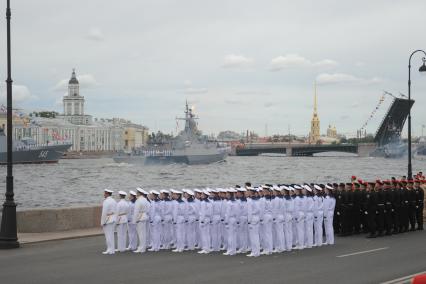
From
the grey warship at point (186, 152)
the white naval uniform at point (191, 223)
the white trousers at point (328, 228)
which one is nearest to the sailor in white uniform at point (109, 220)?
the white naval uniform at point (191, 223)

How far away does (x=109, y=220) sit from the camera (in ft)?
48.1

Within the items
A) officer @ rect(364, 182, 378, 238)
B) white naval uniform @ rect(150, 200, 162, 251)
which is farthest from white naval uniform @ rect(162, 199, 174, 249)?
officer @ rect(364, 182, 378, 238)

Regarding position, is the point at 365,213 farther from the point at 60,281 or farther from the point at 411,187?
the point at 60,281

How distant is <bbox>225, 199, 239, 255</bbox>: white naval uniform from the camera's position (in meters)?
14.5

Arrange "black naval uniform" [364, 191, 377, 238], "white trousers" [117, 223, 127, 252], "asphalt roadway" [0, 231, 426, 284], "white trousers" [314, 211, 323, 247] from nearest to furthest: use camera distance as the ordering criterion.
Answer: "asphalt roadway" [0, 231, 426, 284], "white trousers" [117, 223, 127, 252], "white trousers" [314, 211, 323, 247], "black naval uniform" [364, 191, 377, 238]

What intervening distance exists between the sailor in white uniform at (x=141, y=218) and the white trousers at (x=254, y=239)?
2.40m

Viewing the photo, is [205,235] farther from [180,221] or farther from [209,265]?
[209,265]

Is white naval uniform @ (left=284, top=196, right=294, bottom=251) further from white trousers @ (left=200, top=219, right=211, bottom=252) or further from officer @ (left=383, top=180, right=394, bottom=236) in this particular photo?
officer @ (left=383, top=180, right=394, bottom=236)

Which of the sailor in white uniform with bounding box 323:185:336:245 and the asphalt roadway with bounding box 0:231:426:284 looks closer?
the asphalt roadway with bounding box 0:231:426:284

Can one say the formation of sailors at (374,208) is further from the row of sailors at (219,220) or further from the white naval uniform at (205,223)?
the white naval uniform at (205,223)

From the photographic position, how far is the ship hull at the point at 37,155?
119m

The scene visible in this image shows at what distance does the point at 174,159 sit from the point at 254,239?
102189 mm

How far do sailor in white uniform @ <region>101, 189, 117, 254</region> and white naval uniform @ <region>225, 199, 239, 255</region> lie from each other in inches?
100

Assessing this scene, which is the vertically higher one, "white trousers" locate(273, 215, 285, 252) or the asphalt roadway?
"white trousers" locate(273, 215, 285, 252)
